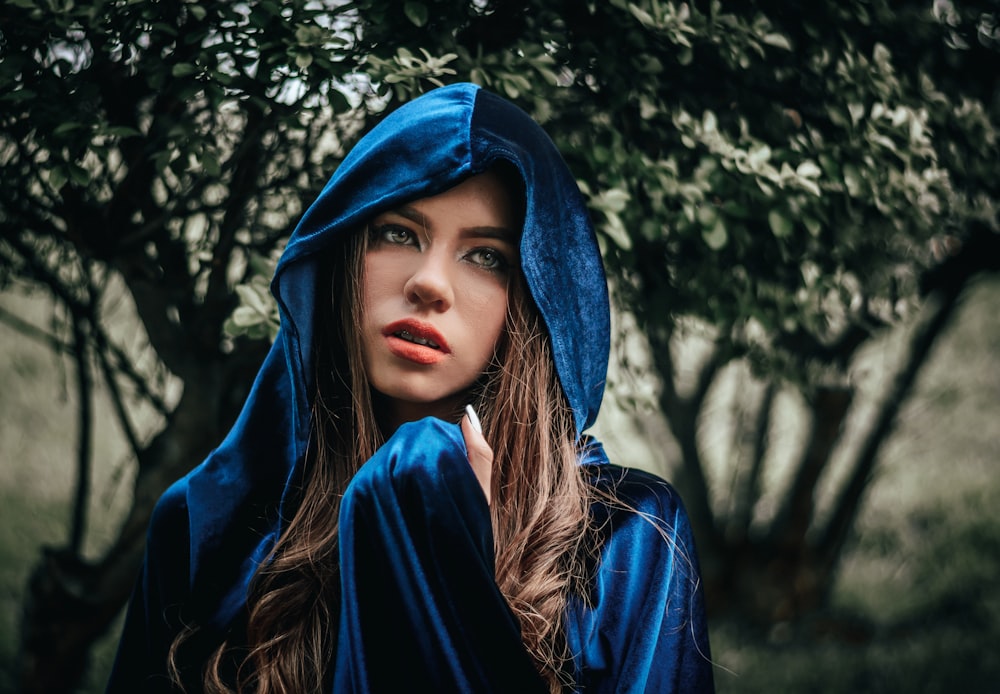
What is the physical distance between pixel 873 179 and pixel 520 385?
1.25 m

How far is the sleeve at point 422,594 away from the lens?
47.8 inches

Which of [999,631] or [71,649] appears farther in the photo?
[999,631]

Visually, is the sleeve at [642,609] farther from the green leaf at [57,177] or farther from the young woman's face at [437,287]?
the green leaf at [57,177]

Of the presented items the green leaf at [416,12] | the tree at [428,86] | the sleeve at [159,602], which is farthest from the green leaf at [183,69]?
the sleeve at [159,602]

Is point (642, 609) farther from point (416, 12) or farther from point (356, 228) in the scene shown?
point (416, 12)

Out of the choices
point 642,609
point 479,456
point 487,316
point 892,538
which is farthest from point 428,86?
point 892,538

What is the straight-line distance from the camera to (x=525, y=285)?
151cm

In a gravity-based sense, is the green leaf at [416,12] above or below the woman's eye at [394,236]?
above

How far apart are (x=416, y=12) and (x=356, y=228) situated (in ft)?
1.86

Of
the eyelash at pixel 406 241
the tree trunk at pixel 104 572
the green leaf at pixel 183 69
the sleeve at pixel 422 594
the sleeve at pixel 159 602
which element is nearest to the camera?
the sleeve at pixel 422 594

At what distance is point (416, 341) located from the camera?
4.75 feet

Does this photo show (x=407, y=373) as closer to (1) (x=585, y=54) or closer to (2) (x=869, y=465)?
(1) (x=585, y=54)

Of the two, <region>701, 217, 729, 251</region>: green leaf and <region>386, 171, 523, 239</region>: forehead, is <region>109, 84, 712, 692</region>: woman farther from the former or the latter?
<region>701, 217, 729, 251</region>: green leaf

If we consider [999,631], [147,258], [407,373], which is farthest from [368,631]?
[999,631]
